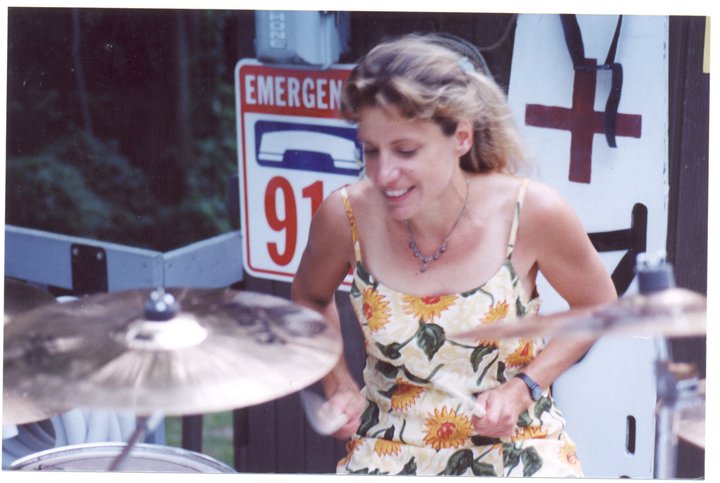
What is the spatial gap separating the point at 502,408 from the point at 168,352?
31.0 inches

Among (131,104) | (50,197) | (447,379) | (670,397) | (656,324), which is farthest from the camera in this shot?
(50,197)

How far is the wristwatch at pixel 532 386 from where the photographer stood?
2373 millimetres

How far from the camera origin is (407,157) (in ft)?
7.54

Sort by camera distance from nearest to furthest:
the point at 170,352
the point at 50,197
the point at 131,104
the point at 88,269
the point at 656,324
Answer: the point at 656,324 < the point at 170,352 < the point at 131,104 < the point at 50,197 < the point at 88,269

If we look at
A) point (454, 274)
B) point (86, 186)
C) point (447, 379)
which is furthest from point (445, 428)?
point (86, 186)

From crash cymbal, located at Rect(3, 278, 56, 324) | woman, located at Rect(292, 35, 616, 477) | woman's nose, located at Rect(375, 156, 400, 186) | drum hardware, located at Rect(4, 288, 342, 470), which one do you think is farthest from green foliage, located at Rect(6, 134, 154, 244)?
woman's nose, located at Rect(375, 156, 400, 186)

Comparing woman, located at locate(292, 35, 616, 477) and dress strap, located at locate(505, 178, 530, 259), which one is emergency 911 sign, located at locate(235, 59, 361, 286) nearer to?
woman, located at locate(292, 35, 616, 477)

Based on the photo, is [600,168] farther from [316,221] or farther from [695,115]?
[316,221]

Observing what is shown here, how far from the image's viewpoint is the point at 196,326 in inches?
82.3

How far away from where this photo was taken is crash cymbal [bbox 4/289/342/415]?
6.40 ft

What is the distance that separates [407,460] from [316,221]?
62 centimetres

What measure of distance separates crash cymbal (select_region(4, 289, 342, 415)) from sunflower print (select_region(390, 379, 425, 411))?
0.28 metres

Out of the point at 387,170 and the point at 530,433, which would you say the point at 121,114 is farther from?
the point at 530,433

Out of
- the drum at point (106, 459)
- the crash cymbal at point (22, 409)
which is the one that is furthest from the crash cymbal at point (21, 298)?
the drum at point (106, 459)
